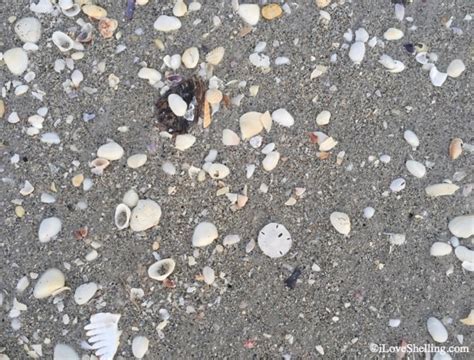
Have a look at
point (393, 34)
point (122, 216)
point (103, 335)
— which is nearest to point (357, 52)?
point (393, 34)

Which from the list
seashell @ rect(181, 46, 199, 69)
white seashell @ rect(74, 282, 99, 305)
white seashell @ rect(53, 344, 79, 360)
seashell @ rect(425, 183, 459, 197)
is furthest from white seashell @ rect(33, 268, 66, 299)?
seashell @ rect(425, 183, 459, 197)

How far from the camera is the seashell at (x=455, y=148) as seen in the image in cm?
180

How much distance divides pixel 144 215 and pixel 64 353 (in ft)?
1.55

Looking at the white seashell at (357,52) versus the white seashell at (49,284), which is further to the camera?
the white seashell at (357,52)

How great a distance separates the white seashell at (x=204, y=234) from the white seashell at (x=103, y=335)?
0.35m

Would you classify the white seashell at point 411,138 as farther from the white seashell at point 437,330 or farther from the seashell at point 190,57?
the seashell at point 190,57

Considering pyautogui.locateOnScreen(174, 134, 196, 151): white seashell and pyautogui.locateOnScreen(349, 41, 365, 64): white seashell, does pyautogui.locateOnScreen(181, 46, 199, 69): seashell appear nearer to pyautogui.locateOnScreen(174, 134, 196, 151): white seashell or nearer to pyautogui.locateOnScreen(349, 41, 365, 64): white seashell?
A: pyautogui.locateOnScreen(174, 134, 196, 151): white seashell

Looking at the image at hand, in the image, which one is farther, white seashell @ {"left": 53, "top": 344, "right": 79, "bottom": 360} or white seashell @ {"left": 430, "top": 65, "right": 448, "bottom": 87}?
white seashell @ {"left": 430, "top": 65, "right": 448, "bottom": 87}

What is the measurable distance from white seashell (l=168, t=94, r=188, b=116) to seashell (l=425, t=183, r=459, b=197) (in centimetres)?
80

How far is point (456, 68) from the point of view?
6.00 ft

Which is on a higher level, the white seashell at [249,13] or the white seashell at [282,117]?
the white seashell at [249,13]

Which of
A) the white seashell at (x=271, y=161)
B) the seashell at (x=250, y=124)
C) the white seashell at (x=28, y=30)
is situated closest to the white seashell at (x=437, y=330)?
the white seashell at (x=271, y=161)

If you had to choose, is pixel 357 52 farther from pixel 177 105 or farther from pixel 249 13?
pixel 177 105

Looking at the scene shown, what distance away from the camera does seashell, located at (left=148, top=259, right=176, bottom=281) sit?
5.69 feet
